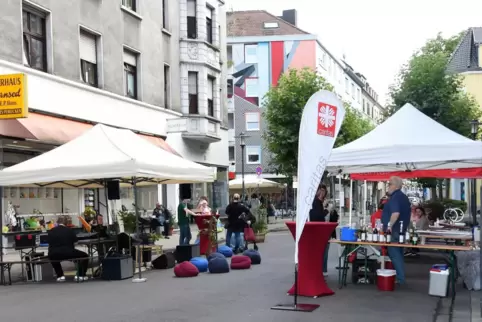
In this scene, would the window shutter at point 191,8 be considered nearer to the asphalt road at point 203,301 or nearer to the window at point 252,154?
the asphalt road at point 203,301

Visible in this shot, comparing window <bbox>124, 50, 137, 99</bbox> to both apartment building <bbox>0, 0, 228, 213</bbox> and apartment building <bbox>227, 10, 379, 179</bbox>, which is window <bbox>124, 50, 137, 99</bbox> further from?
apartment building <bbox>227, 10, 379, 179</bbox>

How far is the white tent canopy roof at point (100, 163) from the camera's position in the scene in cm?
1207

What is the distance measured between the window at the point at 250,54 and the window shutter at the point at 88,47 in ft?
122

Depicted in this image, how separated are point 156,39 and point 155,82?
181 cm

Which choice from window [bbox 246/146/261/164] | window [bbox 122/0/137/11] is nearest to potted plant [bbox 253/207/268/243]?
window [bbox 122/0/137/11]

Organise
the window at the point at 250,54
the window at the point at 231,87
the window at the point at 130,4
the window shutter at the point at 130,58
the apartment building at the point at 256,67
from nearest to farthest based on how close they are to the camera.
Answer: the window shutter at the point at 130,58
the window at the point at 130,4
the window at the point at 231,87
the apartment building at the point at 256,67
the window at the point at 250,54

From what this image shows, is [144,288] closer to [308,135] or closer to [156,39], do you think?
[308,135]

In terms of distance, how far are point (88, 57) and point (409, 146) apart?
46.5 ft

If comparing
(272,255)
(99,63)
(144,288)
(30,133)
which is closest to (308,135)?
(144,288)

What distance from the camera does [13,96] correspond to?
1580cm

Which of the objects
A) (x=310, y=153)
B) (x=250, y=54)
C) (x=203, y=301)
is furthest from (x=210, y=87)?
(x=250, y=54)

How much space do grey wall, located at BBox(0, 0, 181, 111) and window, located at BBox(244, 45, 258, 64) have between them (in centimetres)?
2988

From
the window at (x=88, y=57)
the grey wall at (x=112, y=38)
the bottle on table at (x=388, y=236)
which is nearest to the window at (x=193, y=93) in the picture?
the grey wall at (x=112, y=38)

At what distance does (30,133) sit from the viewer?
56.8 feet
